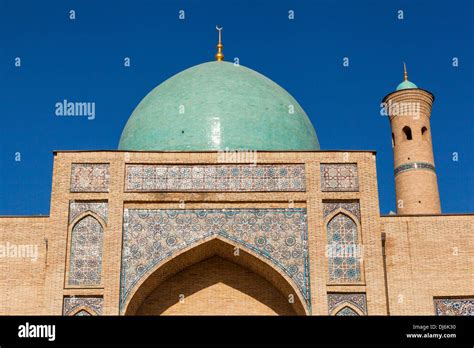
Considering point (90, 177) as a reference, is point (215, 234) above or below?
below

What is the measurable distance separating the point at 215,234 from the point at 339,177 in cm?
147

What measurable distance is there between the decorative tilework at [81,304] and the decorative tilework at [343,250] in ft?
7.73

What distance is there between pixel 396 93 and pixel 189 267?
4679 millimetres

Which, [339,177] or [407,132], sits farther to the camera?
[407,132]

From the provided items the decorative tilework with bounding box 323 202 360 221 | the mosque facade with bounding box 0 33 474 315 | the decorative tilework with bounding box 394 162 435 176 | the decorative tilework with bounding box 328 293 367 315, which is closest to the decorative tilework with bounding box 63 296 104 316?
the mosque facade with bounding box 0 33 474 315

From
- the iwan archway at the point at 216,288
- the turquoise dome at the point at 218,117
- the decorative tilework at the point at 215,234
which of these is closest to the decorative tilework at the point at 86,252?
the decorative tilework at the point at 215,234

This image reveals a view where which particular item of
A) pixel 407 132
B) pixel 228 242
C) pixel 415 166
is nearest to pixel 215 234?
pixel 228 242

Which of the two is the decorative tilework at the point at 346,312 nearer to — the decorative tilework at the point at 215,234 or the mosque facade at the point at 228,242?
the mosque facade at the point at 228,242

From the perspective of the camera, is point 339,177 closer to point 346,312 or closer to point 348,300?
point 348,300

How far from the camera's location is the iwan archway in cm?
873

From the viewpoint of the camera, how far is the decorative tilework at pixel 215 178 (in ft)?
28.9

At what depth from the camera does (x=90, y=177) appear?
8.84 m
